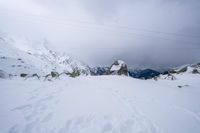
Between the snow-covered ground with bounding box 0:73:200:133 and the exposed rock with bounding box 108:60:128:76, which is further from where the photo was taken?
the exposed rock with bounding box 108:60:128:76

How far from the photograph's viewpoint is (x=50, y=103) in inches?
328

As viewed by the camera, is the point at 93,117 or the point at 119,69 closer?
the point at 93,117

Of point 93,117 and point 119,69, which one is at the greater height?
point 119,69

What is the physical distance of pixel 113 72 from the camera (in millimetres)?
35188

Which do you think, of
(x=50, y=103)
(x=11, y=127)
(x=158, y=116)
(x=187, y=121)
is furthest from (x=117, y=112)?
(x=11, y=127)

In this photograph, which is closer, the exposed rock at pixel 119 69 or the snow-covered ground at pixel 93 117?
the snow-covered ground at pixel 93 117

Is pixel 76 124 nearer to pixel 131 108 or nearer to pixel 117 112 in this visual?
pixel 117 112

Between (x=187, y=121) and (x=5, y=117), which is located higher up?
(x=5, y=117)

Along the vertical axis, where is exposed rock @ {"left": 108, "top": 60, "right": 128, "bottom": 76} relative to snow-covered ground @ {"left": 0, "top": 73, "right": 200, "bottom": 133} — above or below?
above

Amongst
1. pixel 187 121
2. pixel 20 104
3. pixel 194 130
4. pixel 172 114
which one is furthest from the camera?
pixel 20 104

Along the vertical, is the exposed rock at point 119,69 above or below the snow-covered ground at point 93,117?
above

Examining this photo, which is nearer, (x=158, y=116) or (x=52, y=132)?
(x=52, y=132)

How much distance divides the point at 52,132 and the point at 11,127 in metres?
1.31

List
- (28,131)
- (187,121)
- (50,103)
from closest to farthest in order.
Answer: (28,131) < (187,121) < (50,103)
